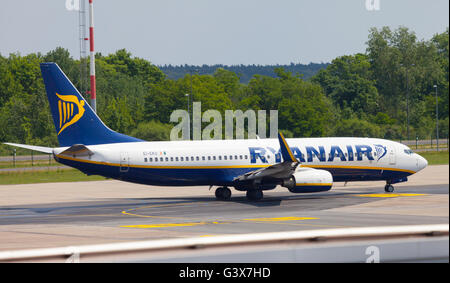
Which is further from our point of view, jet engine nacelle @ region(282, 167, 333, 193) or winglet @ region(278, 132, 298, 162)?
winglet @ region(278, 132, 298, 162)

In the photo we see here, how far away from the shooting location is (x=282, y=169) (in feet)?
137

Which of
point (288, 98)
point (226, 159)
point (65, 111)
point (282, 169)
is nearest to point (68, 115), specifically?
point (65, 111)

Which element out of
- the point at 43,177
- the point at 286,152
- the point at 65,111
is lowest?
the point at 43,177

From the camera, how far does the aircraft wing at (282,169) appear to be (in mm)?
41000

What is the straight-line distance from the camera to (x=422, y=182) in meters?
56.0

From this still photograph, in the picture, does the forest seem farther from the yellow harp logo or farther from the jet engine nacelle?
the yellow harp logo

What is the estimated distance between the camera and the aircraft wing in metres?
41.0

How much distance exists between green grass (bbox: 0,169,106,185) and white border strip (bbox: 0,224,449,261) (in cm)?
6096

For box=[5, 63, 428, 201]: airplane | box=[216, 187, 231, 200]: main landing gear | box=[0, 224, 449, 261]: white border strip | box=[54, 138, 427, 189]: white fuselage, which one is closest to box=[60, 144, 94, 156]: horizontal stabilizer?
box=[5, 63, 428, 201]: airplane

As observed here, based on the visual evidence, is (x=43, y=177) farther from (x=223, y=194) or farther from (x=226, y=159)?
(x=226, y=159)

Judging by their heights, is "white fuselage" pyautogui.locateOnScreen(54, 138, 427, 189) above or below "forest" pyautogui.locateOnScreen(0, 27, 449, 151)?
below

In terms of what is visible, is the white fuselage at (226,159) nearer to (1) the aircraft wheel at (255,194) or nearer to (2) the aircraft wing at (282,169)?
(1) the aircraft wheel at (255,194)

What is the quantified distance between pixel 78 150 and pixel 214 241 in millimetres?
35165

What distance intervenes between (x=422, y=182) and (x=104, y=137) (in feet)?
89.2
